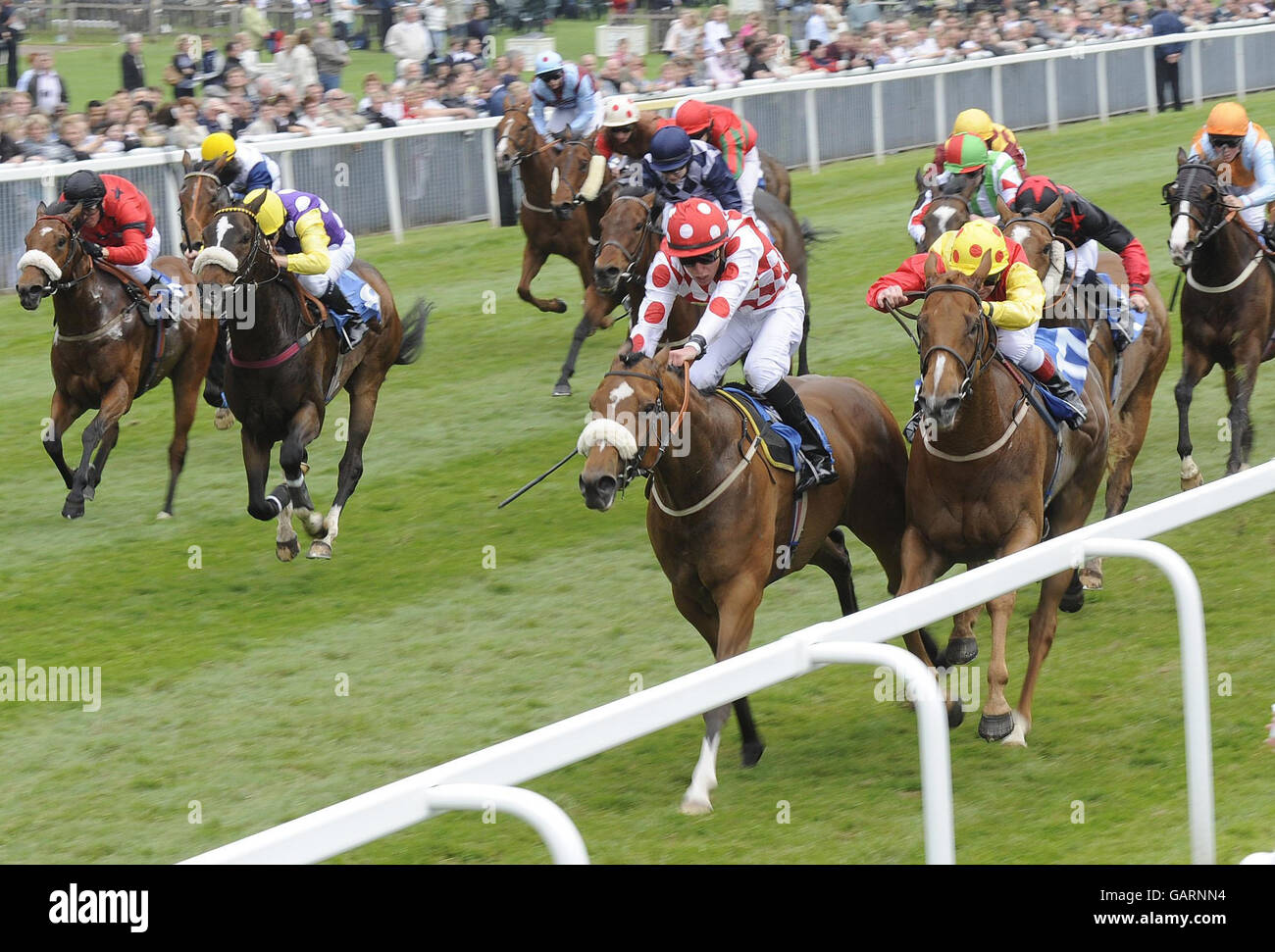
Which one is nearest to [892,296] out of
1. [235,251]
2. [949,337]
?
[949,337]

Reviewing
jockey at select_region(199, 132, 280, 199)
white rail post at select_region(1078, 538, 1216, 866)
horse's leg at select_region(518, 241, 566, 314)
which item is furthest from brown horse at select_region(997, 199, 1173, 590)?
horse's leg at select_region(518, 241, 566, 314)

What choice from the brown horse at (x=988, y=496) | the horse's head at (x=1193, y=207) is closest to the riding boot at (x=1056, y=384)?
the brown horse at (x=988, y=496)

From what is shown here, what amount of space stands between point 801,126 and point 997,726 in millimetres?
12305

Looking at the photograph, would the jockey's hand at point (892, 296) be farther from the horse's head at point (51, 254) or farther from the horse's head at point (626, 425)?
the horse's head at point (51, 254)

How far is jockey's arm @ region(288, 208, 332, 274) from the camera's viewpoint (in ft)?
22.6

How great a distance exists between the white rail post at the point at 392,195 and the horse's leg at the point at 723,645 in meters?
9.44

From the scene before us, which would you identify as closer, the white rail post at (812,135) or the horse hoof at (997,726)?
the horse hoof at (997,726)

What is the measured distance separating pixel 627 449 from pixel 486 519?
3.69 meters

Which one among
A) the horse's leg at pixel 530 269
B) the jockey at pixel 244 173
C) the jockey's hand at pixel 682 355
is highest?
the jockey at pixel 244 173

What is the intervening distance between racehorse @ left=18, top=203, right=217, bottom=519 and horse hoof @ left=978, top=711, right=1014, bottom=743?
15.1 feet

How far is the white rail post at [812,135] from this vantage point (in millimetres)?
16375

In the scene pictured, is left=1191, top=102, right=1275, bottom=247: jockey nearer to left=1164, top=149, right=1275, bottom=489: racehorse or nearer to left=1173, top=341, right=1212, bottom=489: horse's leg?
left=1164, top=149, right=1275, bottom=489: racehorse
